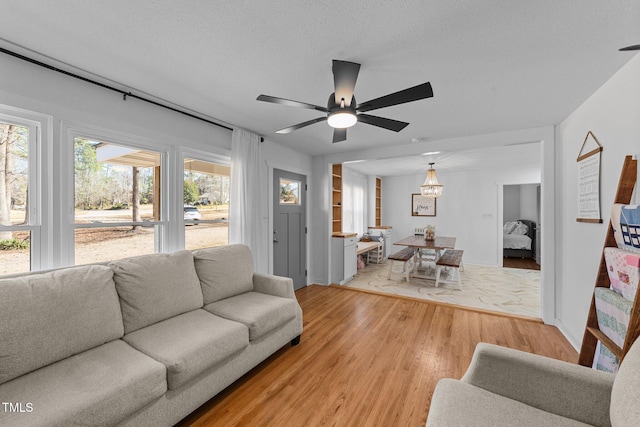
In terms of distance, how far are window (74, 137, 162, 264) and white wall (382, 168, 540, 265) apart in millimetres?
6183

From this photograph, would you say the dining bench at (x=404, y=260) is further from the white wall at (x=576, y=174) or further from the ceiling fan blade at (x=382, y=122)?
the ceiling fan blade at (x=382, y=122)

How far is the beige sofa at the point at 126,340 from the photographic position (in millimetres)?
1220

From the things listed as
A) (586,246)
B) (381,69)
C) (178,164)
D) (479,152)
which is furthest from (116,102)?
(479,152)

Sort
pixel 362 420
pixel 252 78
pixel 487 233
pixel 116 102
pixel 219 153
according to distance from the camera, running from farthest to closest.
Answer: pixel 487 233, pixel 219 153, pixel 116 102, pixel 252 78, pixel 362 420

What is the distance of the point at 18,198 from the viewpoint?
1834 millimetres

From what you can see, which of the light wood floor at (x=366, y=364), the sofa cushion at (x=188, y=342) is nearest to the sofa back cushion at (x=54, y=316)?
the sofa cushion at (x=188, y=342)

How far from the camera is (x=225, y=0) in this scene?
1.30m

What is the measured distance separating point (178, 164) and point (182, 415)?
219 cm

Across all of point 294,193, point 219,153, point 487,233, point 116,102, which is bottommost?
point 487,233

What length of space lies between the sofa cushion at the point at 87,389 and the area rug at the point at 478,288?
3478 millimetres

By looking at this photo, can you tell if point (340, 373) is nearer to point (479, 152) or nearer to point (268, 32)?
point (268, 32)

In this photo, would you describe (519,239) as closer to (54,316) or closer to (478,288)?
(478,288)

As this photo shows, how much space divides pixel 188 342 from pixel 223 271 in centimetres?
88

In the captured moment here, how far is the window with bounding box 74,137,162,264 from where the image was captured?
2.13m
